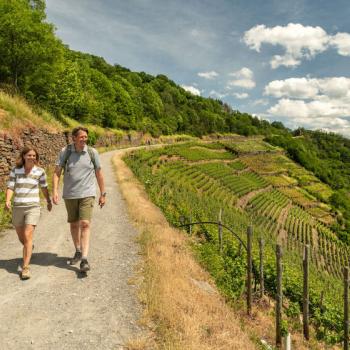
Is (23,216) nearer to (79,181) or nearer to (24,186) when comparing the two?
(24,186)

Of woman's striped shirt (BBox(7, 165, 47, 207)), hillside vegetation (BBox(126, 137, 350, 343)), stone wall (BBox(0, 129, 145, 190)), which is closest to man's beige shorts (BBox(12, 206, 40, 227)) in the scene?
woman's striped shirt (BBox(7, 165, 47, 207))

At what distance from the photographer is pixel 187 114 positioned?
414ft

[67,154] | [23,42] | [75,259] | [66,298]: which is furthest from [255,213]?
[66,298]

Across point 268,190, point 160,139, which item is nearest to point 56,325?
point 268,190

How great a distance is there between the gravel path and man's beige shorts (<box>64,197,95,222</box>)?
43.0 inches

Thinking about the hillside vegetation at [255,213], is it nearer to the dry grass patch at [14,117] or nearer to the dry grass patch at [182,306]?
the dry grass patch at [182,306]

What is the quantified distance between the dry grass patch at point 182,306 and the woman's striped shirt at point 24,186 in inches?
100

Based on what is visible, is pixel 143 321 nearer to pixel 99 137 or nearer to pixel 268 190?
pixel 99 137

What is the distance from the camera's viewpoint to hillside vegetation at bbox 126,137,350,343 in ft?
33.6

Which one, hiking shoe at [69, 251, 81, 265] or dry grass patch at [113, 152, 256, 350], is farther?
hiking shoe at [69, 251, 81, 265]

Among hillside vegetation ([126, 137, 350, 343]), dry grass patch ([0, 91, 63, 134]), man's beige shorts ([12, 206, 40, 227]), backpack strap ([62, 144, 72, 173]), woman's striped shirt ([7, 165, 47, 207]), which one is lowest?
hillside vegetation ([126, 137, 350, 343])

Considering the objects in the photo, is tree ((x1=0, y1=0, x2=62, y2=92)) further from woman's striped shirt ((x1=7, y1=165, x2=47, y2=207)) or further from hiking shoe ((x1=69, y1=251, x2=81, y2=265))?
hiking shoe ((x1=69, y1=251, x2=81, y2=265))

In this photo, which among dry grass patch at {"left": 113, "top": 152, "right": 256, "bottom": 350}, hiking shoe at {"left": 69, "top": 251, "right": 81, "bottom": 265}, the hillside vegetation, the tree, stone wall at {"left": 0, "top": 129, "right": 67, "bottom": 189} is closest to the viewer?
dry grass patch at {"left": 113, "top": 152, "right": 256, "bottom": 350}

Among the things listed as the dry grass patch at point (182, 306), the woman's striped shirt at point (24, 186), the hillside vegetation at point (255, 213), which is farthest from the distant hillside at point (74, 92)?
the dry grass patch at point (182, 306)
